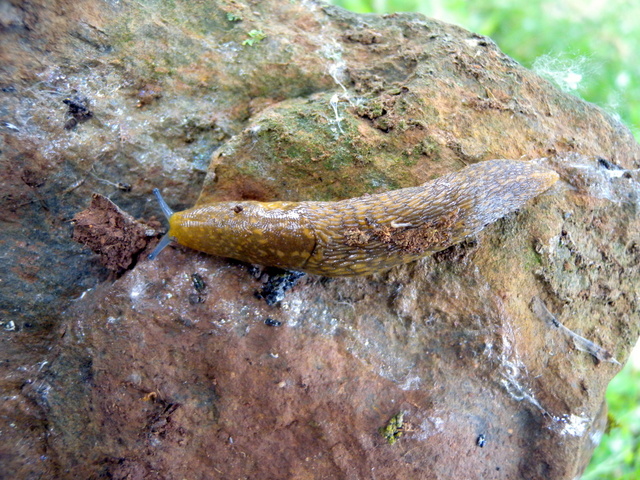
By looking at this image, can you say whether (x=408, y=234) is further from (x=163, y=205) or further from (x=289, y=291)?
(x=163, y=205)

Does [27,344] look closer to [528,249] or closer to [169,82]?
[169,82]

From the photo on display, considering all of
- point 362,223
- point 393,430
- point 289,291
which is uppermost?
point 362,223

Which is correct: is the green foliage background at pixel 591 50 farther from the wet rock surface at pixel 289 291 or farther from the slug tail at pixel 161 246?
the slug tail at pixel 161 246

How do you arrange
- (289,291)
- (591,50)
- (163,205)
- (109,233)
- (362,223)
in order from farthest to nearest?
(591,50) < (163,205) < (289,291) < (109,233) < (362,223)

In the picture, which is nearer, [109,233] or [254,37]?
[109,233]

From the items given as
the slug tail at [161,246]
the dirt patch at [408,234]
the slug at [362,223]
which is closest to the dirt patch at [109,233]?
the slug tail at [161,246]

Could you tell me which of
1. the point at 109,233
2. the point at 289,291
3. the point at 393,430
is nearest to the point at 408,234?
the point at 289,291
